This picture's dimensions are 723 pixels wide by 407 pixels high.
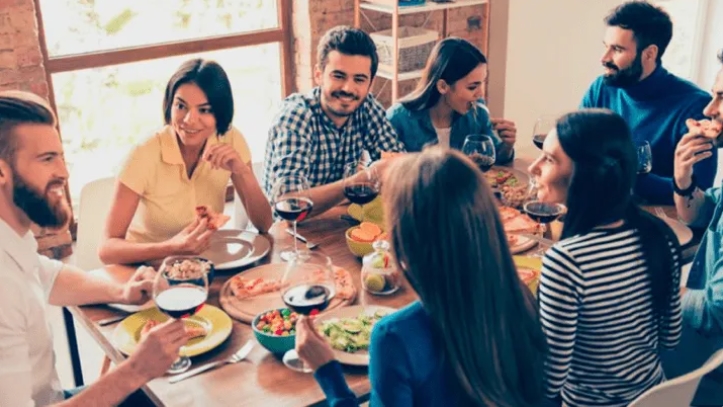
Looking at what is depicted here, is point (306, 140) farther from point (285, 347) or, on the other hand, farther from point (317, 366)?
point (317, 366)

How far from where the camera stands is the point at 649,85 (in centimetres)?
306

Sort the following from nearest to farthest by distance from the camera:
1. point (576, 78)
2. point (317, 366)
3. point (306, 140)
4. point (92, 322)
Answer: point (317, 366) < point (92, 322) < point (306, 140) < point (576, 78)

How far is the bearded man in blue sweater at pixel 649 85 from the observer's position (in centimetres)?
295

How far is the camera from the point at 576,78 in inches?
213

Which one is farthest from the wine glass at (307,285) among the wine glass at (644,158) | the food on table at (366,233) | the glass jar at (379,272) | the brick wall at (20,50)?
the brick wall at (20,50)

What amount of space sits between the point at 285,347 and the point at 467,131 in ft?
5.35

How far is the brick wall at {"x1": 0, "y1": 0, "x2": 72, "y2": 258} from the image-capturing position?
3615mm

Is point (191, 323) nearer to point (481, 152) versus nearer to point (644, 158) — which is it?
point (481, 152)

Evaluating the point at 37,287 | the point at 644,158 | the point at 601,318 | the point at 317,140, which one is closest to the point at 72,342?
the point at 37,287

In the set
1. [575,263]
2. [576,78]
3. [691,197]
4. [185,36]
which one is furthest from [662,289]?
[576,78]

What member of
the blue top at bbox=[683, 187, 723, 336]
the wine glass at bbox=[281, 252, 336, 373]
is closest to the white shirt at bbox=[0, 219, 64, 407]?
the wine glass at bbox=[281, 252, 336, 373]

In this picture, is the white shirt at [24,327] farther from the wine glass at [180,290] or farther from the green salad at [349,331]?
the green salad at [349,331]

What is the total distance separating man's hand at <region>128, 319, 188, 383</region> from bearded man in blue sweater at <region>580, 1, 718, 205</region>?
6.38 feet

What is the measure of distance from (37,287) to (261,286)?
0.54m
